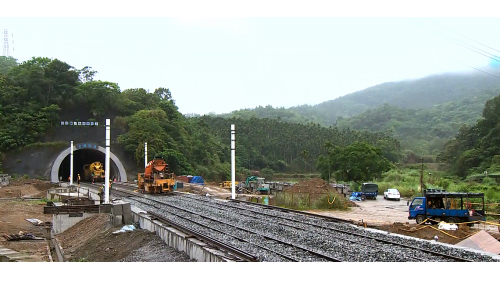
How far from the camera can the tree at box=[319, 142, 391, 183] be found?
53.7m

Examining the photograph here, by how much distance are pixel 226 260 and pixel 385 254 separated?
399 centimetres

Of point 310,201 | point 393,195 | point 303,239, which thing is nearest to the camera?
point 303,239

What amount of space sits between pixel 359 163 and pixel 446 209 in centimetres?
3683

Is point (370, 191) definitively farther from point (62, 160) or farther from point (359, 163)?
point (62, 160)

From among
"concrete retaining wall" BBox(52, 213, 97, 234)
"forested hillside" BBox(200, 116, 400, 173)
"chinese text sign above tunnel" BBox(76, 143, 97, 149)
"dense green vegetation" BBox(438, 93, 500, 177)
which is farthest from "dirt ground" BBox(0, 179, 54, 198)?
"dense green vegetation" BBox(438, 93, 500, 177)

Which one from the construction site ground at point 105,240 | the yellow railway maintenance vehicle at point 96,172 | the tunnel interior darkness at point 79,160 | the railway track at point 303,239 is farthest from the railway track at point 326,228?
the tunnel interior darkness at point 79,160

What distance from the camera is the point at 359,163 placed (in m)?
53.8

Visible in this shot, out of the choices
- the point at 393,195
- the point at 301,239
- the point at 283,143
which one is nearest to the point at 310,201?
the point at 301,239

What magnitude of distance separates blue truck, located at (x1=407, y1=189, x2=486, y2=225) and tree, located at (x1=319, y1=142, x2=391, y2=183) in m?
35.6

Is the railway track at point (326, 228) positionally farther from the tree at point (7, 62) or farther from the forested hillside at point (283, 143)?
the tree at point (7, 62)

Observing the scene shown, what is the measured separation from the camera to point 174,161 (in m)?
56.8

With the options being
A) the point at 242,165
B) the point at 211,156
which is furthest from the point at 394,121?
the point at 211,156

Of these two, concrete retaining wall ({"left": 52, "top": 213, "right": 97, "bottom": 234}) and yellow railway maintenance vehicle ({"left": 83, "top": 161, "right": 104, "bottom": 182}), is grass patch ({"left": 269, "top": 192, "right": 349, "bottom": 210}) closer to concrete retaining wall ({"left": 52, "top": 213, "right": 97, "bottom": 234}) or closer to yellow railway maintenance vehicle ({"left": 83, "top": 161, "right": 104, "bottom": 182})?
concrete retaining wall ({"left": 52, "top": 213, "right": 97, "bottom": 234})
